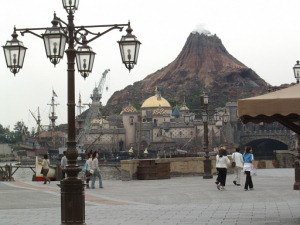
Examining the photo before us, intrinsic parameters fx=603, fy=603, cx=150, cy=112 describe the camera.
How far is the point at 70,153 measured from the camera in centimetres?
1015

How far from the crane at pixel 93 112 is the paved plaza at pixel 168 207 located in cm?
11536

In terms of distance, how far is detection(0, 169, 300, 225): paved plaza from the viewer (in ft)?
40.0

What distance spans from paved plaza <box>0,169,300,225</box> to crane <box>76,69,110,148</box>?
11536cm

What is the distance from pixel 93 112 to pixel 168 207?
13636cm

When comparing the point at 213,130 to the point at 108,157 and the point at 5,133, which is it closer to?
the point at 108,157

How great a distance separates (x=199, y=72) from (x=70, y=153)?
190 m

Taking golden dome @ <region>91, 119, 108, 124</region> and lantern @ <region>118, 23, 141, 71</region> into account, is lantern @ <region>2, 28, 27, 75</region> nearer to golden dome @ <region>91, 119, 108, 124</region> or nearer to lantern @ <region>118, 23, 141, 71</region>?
lantern @ <region>118, 23, 141, 71</region>

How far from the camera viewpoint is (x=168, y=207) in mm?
15070

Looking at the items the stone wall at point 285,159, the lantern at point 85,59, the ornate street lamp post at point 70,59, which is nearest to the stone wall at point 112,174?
the stone wall at point 285,159

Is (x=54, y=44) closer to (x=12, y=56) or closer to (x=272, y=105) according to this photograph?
(x=12, y=56)

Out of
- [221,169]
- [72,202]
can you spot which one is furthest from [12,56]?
[221,169]

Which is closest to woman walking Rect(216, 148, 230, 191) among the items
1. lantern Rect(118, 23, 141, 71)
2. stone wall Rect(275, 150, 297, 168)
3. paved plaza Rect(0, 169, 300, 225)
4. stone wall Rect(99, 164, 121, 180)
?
paved plaza Rect(0, 169, 300, 225)

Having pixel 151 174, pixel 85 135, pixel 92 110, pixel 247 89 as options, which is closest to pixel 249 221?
pixel 151 174

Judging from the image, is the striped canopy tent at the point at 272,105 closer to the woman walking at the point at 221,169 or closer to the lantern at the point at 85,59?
the lantern at the point at 85,59
